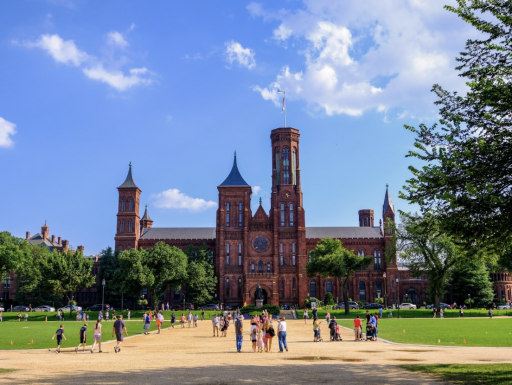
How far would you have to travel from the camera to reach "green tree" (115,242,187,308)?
74.3 metres

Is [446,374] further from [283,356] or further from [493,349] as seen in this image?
[493,349]

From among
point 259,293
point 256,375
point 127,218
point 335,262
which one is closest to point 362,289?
point 259,293

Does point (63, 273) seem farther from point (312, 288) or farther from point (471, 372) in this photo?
point (471, 372)

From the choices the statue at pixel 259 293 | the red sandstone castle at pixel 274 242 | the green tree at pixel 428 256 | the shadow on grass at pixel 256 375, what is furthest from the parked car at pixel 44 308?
the shadow on grass at pixel 256 375

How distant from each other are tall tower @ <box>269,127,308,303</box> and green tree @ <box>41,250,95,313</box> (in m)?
34.8

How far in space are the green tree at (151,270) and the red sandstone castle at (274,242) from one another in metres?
16.6

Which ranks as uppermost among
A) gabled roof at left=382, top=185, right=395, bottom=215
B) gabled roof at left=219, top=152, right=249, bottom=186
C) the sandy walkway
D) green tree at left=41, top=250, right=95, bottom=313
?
gabled roof at left=219, top=152, right=249, bottom=186

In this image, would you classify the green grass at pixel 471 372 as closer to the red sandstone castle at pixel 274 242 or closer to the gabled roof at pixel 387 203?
the red sandstone castle at pixel 274 242

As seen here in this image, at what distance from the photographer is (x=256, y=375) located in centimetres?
1719

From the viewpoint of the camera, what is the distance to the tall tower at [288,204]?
96.2 metres

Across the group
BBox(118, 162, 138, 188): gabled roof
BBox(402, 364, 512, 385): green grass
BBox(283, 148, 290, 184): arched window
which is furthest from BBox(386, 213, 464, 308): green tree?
BBox(118, 162, 138, 188): gabled roof

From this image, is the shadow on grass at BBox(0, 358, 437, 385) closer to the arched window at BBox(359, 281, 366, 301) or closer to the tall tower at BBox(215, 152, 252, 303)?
the tall tower at BBox(215, 152, 252, 303)

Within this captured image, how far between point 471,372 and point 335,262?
56594 mm

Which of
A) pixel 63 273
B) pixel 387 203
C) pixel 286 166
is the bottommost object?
pixel 63 273
